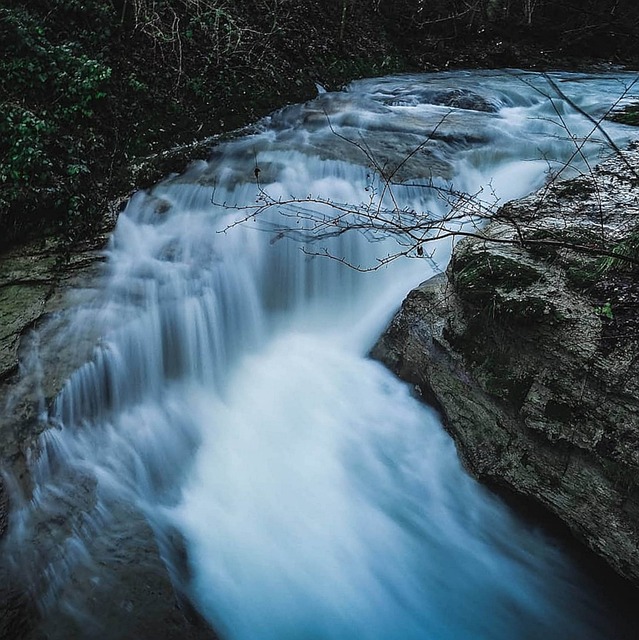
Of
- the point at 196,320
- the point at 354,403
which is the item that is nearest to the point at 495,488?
the point at 354,403

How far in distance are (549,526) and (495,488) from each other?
0.45m

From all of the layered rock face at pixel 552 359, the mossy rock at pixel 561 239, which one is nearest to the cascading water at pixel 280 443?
the layered rock face at pixel 552 359

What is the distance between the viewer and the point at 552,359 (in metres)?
3.62

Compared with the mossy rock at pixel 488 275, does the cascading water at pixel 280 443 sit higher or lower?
lower

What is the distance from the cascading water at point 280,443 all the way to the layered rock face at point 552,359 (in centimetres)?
42

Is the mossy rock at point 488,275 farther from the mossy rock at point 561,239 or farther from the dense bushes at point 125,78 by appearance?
the dense bushes at point 125,78

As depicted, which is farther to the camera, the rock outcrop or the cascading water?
the cascading water

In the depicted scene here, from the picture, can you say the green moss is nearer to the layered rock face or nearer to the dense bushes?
the layered rock face

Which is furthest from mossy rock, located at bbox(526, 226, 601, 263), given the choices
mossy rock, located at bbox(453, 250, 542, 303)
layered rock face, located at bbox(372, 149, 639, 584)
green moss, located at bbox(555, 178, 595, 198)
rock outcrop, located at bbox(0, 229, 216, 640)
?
rock outcrop, located at bbox(0, 229, 216, 640)

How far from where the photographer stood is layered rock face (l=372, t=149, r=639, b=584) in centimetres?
331

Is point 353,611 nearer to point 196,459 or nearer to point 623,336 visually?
point 196,459

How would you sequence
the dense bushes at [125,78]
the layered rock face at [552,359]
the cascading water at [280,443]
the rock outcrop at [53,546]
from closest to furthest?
the rock outcrop at [53,546], the layered rock face at [552,359], the cascading water at [280,443], the dense bushes at [125,78]

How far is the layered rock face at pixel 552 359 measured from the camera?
331 cm

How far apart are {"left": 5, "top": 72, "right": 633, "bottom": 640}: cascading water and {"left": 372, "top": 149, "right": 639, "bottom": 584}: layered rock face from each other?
0.42 meters
